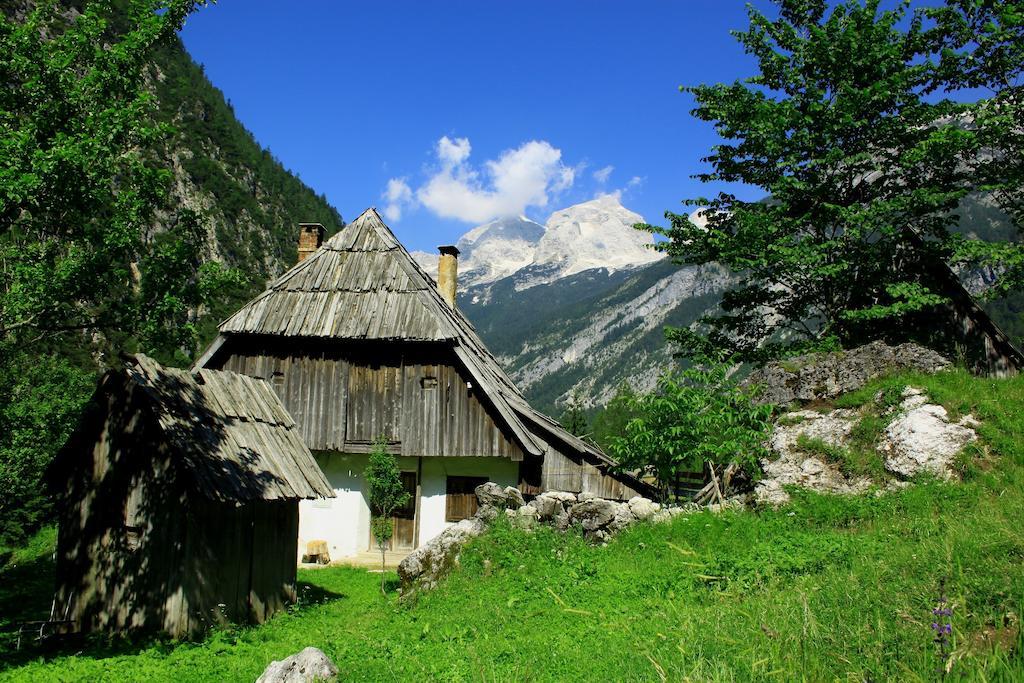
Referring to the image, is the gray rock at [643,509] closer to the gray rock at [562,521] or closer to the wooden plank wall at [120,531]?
the gray rock at [562,521]

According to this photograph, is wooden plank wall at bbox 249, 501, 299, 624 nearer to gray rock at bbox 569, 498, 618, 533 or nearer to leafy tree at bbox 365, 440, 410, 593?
leafy tree at bbox 365, 440, 410, 593

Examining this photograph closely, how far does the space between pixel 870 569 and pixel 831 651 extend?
1.82 m

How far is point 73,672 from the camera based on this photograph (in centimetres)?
891

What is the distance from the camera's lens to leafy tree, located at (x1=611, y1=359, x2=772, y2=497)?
11734 millimetres

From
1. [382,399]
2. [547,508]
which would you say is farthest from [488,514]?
[382,399]

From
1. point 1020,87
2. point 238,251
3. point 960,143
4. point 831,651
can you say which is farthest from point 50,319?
point 238,251

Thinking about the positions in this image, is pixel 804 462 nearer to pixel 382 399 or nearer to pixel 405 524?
pixel 382 399

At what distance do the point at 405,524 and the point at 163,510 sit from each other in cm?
932

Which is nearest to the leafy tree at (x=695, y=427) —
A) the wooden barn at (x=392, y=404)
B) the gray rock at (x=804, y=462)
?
the gray rock at (x=804, y=462)

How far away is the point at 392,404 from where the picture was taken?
19344 millimetres

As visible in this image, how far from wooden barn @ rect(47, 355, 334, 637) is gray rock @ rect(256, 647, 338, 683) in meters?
3.93

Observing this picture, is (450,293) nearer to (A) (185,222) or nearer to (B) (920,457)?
(A) (185,222)

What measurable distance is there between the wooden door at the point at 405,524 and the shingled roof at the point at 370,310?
12.2ft

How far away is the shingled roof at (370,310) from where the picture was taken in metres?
18.9
